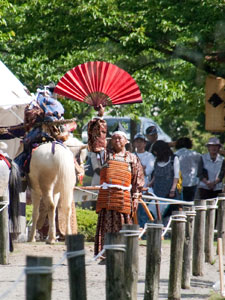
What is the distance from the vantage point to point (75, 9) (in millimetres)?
16906

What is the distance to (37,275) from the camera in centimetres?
490

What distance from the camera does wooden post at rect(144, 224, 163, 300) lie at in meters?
7.88

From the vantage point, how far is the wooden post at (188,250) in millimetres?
9539

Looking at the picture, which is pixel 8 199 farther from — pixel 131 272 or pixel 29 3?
pixel 29 3

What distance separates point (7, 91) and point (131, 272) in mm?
9782

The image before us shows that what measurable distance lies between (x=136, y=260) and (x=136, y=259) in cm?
2

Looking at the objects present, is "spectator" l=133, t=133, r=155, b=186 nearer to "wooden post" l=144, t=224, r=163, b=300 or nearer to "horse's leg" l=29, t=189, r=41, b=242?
"horse's leg" l=29, t=189, r=41, b=242

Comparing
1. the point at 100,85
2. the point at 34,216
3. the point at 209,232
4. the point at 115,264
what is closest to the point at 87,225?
the point at 34,216

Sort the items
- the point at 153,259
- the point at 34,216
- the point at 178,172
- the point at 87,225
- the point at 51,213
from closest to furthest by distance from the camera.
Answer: the point at 153,259 → the point at 51,213 → the point at 34,216 → the point at 87,225 → the point at 178,172

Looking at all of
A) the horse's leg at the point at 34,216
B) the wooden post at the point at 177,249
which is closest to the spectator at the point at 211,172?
the horse's leg at the point at 34,216

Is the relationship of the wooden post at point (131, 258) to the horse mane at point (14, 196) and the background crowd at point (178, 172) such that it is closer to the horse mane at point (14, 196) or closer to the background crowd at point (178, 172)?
the horse mane at point (14, 196)

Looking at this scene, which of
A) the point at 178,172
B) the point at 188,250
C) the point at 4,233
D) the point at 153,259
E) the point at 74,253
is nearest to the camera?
the point at 74,253

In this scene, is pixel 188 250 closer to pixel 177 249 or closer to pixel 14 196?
pixel 177 249

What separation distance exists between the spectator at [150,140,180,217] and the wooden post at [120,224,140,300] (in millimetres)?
8281
